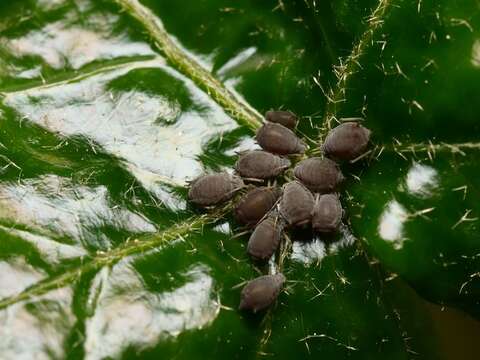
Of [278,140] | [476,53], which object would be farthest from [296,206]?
[476,53]

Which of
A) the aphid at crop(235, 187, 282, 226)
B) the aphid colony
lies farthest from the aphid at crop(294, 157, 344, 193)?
the aphid at crop(235, 187, 282, 226)

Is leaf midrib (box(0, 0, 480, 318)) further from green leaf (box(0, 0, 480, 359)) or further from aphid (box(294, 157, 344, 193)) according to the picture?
aphid (box(294, 157, 344, 193))

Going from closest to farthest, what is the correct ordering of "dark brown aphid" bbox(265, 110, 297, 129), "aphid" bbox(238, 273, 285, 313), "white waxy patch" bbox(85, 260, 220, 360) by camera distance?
"white waxy patch" bbox(85, 260, 220, 360), "aphid" bbox(238, 273, 285, 313), "dark brown aphid" bbox(265, 110, 297, 129)

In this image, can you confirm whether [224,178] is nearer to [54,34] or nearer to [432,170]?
[432,170]

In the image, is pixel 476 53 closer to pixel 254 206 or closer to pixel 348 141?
pixel 348 141

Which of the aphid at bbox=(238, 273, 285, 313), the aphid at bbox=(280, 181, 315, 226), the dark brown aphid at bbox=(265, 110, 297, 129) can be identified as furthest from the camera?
the dark brown aphid at bbox=(265, 110, 297, 129)

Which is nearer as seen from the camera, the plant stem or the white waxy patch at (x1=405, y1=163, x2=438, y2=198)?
the white waxy patch at (x1=405, y1=163, x2=438, y2=198)

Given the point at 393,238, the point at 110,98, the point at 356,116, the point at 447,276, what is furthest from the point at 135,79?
the point at 447,276
